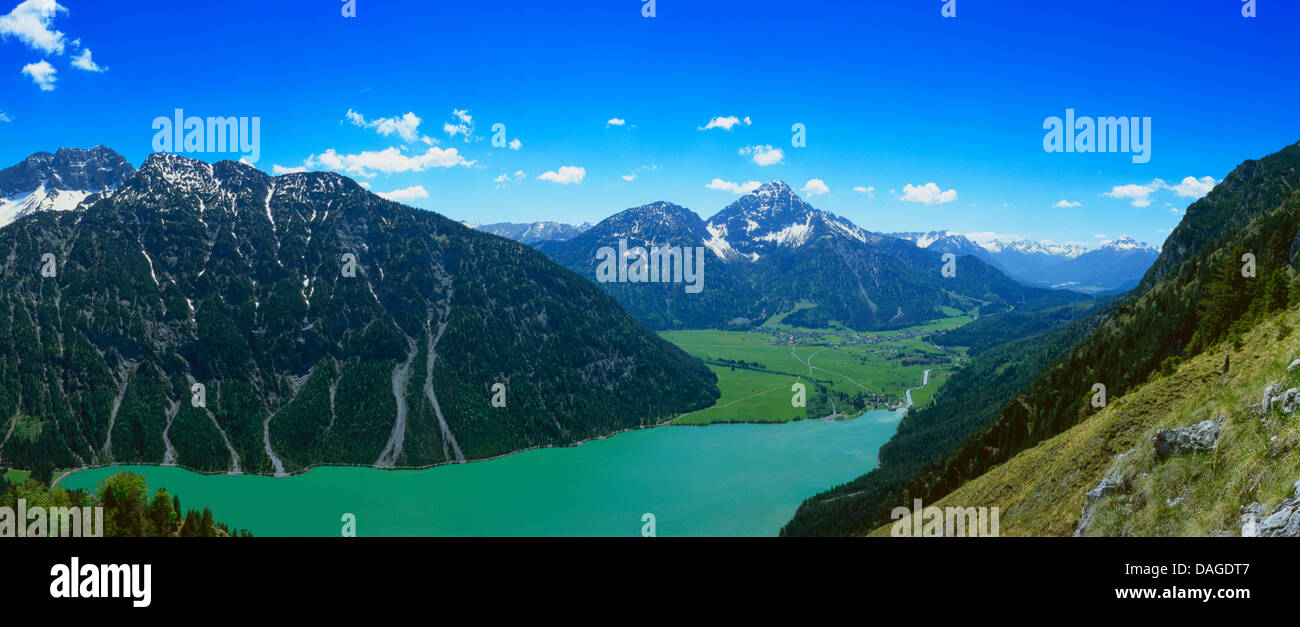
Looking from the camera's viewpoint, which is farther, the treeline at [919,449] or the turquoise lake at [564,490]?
the turquoise lake at [564,490]

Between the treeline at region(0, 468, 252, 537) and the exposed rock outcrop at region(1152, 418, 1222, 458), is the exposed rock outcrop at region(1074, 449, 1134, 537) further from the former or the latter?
the treeline at region(0, 468, 252, 537)

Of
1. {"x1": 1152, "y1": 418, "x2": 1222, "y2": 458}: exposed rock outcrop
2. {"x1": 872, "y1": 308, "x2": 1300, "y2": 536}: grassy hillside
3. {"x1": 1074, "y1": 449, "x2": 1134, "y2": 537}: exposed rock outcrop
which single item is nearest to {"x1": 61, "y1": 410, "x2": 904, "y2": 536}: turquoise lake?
{"x1": 872, "y1": 308, "x2": 1300, "y2": 536}: grassy hillside
